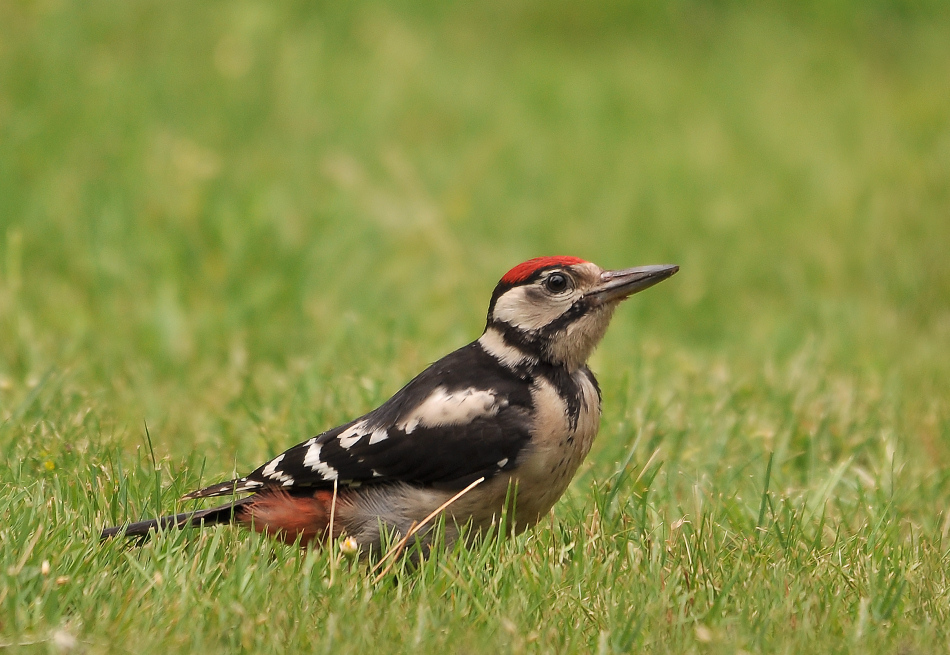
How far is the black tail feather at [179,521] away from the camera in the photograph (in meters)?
3.24

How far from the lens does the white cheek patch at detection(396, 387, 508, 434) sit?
358 centimetres

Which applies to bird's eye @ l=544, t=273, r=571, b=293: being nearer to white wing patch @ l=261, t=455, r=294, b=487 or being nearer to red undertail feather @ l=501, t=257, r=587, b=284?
red undertail feather @ l=501, t=257, r=587, b=284

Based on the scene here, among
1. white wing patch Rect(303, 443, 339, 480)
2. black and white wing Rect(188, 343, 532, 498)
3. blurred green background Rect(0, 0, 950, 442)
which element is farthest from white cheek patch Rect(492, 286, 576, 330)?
blurred green background Rect(0, 0, 950, 442)

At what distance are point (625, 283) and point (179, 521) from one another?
1.57 m

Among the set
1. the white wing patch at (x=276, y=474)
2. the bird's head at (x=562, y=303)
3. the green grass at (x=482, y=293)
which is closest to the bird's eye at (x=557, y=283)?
the bird's head at (x=562, y=303)

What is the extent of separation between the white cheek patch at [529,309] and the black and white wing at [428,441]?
17cm

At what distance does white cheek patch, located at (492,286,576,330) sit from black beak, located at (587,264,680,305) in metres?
0.08

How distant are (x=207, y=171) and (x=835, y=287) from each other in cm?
421

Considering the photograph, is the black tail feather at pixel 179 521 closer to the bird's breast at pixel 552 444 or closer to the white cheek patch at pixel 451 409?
the white cheek patch at pixel 451 409

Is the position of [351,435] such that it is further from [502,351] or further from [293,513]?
[502,351]

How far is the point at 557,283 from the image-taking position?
3824mm

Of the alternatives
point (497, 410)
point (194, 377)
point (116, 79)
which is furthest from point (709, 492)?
point (116, 79)

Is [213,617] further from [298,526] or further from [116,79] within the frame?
[116,79]

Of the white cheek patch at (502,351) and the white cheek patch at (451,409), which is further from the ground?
the white cheek patch at (502,351)
